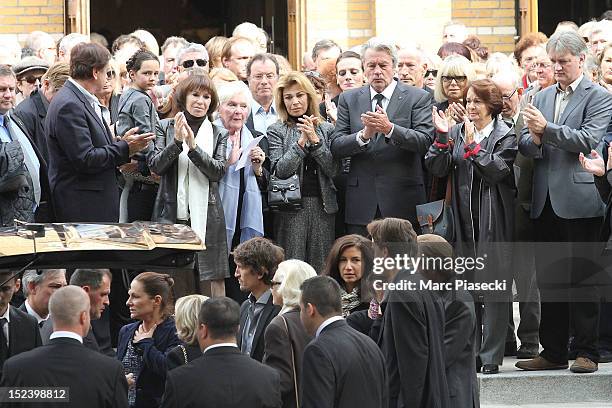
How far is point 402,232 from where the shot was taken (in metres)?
9.34

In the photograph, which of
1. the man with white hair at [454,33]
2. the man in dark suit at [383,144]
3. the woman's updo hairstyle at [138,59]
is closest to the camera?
the man in dark suit at [383,144]

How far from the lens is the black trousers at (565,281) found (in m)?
11.3

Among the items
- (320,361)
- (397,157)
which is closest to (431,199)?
(397,157)

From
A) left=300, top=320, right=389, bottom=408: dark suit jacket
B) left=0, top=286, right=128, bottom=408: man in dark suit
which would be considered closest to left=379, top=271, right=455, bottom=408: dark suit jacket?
left=300, top=320, right=389, bottom=408: dark suit jacket

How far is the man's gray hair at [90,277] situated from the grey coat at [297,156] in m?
2.87

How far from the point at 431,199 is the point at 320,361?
14.1 ft

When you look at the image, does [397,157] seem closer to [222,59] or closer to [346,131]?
[346,131]

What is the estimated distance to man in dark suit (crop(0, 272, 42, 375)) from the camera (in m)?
8.34

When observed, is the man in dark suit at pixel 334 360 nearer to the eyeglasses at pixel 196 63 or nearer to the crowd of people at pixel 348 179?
the crowd of people at pixel 348 179

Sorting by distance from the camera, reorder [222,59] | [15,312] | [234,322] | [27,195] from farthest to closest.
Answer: [222,59] → [27,195] → [15,312] → [234,322]

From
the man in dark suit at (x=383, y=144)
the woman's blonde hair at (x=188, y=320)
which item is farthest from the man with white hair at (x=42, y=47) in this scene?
the woman's blonde hair at (x=188, y=320)

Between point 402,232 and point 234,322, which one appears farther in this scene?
point 402,232

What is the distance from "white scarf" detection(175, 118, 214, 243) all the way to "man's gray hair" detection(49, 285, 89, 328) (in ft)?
12.8

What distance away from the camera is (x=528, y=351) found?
11.8 m
